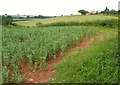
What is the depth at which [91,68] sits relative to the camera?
9555 millimetres

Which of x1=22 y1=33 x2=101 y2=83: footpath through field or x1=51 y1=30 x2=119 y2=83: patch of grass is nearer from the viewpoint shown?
x1=51 y1=30 x2=119 y2=83: patch of grass

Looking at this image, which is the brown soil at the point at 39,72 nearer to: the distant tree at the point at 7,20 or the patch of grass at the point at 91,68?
the patch of grass at the point at 91,68

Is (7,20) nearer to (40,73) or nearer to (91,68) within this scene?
(40,73)

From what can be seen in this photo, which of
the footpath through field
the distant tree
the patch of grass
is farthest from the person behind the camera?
the distant tree

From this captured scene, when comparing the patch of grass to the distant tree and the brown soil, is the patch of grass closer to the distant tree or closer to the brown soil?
the brown soil

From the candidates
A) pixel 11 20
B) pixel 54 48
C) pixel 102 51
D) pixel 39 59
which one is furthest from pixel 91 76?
pixel 11 20

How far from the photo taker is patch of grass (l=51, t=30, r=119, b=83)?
8828mm

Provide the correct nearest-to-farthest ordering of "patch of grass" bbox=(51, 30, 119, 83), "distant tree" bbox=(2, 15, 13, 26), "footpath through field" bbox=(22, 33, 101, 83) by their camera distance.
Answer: "patch of grass" bbox=(51, 30, 119, 83) < "footpath through field" bbox=(22, 33, 101, 83) < "distant tree" bbox=(2, 15, 13, 26)

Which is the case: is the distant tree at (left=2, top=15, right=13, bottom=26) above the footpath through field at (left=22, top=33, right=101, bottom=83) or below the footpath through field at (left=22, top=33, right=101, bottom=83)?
above

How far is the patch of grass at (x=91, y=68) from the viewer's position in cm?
883

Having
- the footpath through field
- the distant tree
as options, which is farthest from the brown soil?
the distant tree

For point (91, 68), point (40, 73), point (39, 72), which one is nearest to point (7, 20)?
point (39, 72)

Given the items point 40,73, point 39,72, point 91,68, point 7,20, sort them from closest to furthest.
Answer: point 91,68 < point 40,73 < point 39,72 < point 7,20

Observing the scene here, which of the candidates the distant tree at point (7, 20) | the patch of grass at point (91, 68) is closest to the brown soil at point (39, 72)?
the patch of grass at point (91, 68)
